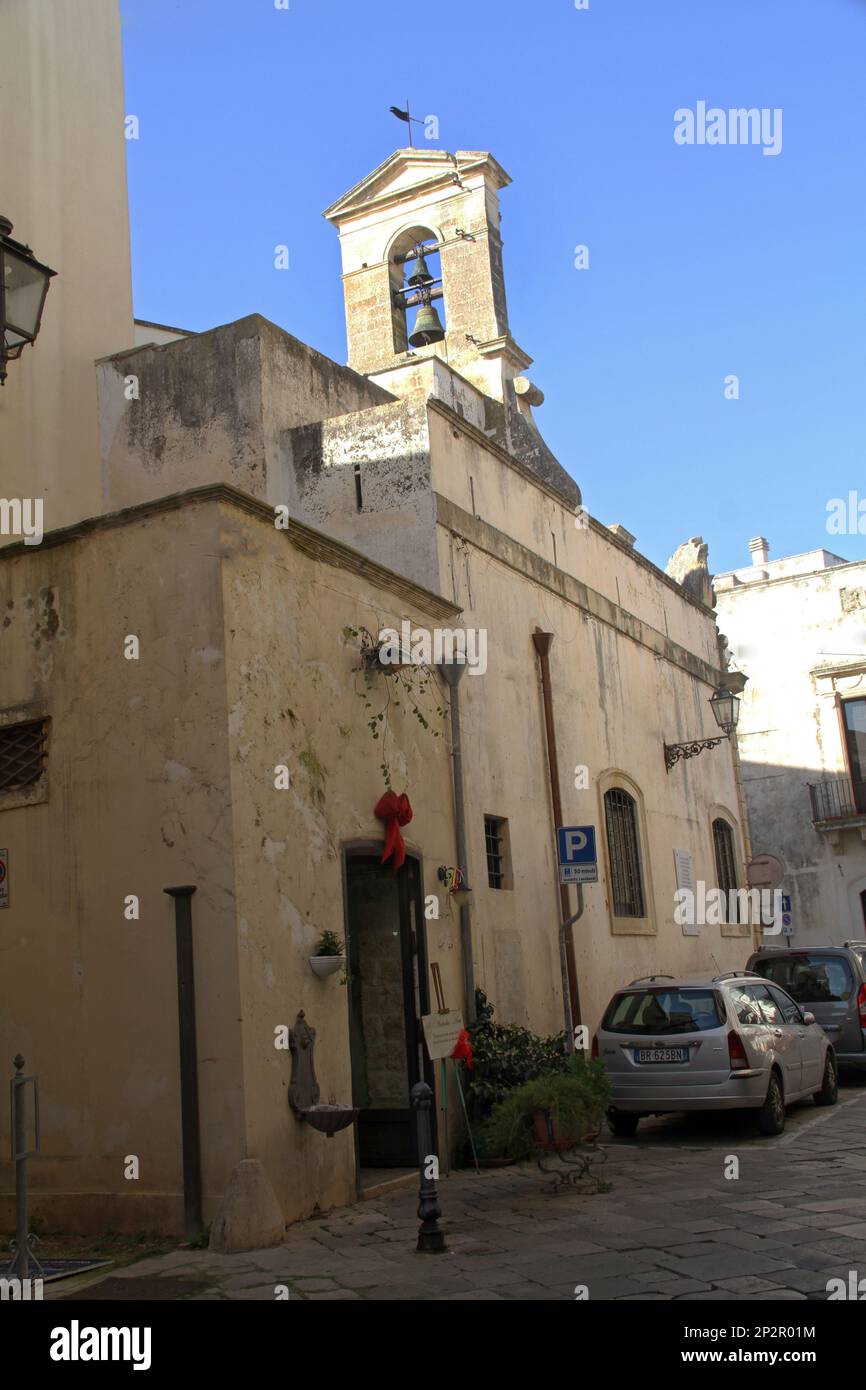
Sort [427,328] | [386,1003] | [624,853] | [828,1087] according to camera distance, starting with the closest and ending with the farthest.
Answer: [386,1003] → [828,1087] → [427,328] → [624,853]

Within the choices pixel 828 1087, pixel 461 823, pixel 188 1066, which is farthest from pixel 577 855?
pixel 188 1066

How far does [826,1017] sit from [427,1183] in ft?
29.5

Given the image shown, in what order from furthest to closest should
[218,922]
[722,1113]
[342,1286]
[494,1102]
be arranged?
1. [722,1113]
2. [494,1102]
3. [218,922]
4. [342,1286]

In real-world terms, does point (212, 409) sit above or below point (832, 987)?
above

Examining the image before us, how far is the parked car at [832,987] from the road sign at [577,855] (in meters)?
4.39

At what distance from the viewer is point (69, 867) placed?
930 cm

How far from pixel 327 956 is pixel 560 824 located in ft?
18.7

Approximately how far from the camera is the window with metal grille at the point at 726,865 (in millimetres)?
21344

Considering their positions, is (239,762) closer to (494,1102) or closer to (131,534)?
(131,534)

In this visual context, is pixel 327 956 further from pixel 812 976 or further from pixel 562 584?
pixel 812 976

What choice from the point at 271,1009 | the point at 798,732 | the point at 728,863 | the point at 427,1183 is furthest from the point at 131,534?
the point at 798,732

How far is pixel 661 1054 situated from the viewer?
11.5 metres

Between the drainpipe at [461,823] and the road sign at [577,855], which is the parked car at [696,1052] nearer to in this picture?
the road sign at [577,855]

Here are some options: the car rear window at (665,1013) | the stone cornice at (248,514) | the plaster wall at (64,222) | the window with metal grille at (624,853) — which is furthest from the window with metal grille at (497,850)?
the plaster wall at (64,222)
